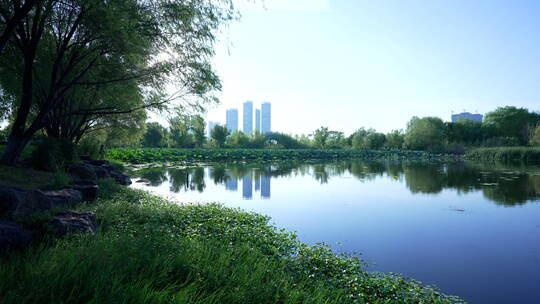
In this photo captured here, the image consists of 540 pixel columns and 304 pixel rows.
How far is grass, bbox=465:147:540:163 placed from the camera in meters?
36.4

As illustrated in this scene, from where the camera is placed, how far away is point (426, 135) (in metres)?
68.7

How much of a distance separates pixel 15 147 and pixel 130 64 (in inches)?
205

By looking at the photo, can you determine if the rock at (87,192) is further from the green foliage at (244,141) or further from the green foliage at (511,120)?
the green foliage at (511,120)

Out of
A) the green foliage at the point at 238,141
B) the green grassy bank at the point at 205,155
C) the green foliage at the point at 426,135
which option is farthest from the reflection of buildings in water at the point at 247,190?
the green foliage at the point at 426,135

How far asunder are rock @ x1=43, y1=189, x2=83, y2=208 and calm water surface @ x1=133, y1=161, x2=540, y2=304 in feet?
18.8

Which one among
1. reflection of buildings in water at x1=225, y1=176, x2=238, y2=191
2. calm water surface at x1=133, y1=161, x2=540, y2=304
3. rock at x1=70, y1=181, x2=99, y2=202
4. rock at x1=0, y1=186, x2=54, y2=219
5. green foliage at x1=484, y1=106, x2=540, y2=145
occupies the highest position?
green foliage at x1=484, y1=106, x2=540, y2=145

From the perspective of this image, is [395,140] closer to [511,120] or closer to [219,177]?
[511,120]

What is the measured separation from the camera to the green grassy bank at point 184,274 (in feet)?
9.92

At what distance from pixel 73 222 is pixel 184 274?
8.04 ft

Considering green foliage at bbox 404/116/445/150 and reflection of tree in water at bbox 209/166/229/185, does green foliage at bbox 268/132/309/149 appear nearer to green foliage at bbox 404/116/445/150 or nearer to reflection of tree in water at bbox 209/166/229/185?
green foliage at bbox 404/116/445/150

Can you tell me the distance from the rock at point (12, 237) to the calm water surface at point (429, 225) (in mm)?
5918

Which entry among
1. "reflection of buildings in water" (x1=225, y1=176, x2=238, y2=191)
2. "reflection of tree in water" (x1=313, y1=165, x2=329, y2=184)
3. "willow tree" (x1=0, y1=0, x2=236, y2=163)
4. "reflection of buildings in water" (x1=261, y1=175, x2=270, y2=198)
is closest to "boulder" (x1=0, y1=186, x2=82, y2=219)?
"willow tree" (x1=0, y1=0, x2=236, y2=163)

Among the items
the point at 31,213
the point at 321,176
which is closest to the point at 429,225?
the point at 31,213

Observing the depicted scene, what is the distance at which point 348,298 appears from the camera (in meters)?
4.36
